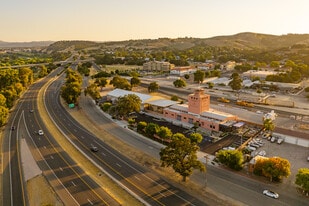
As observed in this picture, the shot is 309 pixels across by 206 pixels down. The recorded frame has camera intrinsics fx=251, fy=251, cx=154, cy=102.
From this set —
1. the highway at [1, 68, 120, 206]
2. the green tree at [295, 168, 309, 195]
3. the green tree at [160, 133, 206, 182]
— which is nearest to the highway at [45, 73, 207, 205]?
the green tree at [160, 133, 206, 182]

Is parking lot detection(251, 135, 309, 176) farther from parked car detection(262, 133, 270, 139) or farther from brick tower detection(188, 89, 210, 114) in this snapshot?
brick tower detection(188, 89, 210, 114)

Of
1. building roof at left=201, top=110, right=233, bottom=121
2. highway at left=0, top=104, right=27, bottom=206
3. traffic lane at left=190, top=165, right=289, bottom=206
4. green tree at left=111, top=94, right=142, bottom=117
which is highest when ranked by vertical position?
green tree at left=111, top=94, right=142, bottom=117

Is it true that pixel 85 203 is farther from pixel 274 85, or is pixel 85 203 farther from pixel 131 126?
pixel 274 85

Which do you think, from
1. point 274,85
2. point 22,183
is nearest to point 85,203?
point 22,183

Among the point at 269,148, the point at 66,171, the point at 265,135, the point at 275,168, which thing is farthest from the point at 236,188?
the point at 66,171

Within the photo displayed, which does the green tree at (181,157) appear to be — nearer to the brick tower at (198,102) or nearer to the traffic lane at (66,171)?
the traffic lane at (66,171)

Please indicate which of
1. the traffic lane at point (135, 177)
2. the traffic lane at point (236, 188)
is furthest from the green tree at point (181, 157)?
the traffic lane at point (236, 188)
